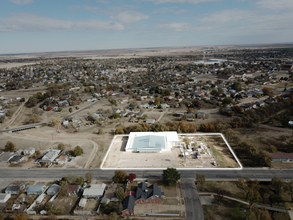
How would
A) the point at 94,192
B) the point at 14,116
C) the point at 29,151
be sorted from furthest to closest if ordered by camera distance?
the point at 14,116, the point at 29,151, the point at 94,192

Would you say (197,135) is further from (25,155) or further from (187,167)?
(25,155)

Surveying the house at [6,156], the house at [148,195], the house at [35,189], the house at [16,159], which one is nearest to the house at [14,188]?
the house at [35,189]

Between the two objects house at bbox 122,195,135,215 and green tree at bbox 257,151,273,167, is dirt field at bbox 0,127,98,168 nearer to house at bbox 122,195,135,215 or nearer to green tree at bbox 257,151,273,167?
house at bbox 122,195,135,215

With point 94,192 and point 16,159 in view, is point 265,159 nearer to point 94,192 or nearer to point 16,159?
point 94,192

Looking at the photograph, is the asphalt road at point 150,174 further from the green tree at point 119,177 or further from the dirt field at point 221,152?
the green tree at point 119,177

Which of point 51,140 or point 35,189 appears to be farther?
point 51,140

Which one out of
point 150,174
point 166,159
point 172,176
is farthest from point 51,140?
point 172,176
